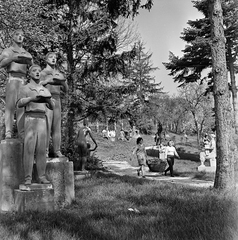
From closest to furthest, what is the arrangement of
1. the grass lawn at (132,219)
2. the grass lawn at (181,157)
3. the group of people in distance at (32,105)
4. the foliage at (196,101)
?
the grass lawn at (132,219) < the group of people in distance at (32,105) < the grass lawn at (181,157) < the foliage at (196,101)

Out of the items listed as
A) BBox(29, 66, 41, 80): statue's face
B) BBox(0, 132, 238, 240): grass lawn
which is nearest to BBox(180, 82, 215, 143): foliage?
BBox(0, 132, 238, 240): grass lawn

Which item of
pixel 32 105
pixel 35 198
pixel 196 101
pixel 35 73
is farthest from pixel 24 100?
pixel 196 101

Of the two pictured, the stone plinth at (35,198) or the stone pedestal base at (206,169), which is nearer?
the stone plinth at (35,198)

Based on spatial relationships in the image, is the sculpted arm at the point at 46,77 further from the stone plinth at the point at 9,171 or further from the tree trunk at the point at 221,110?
the tree trunk at the point at 221,110

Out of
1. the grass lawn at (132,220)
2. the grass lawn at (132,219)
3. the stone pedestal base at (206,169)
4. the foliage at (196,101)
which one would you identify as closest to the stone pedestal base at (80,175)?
the grass lawn at (132,219)

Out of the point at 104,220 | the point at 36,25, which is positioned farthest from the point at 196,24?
the point at 104,220

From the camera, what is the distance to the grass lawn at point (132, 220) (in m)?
3.44

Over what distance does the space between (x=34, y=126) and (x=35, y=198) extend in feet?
3.66

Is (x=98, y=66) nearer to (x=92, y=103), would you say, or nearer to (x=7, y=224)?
(x=92, y=103)

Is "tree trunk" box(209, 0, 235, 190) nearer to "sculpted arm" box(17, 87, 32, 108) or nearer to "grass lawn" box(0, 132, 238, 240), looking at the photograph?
"grass lawn" box(0, 132, 238, 240)

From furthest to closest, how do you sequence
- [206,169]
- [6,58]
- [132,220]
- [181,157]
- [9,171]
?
[181,157] → [206,169] → [6,58] → [9,171] → [132,220]

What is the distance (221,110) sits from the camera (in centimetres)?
732

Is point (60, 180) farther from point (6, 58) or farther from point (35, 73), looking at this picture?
point (6, 58)

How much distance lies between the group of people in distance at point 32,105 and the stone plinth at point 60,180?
0.26 metres
